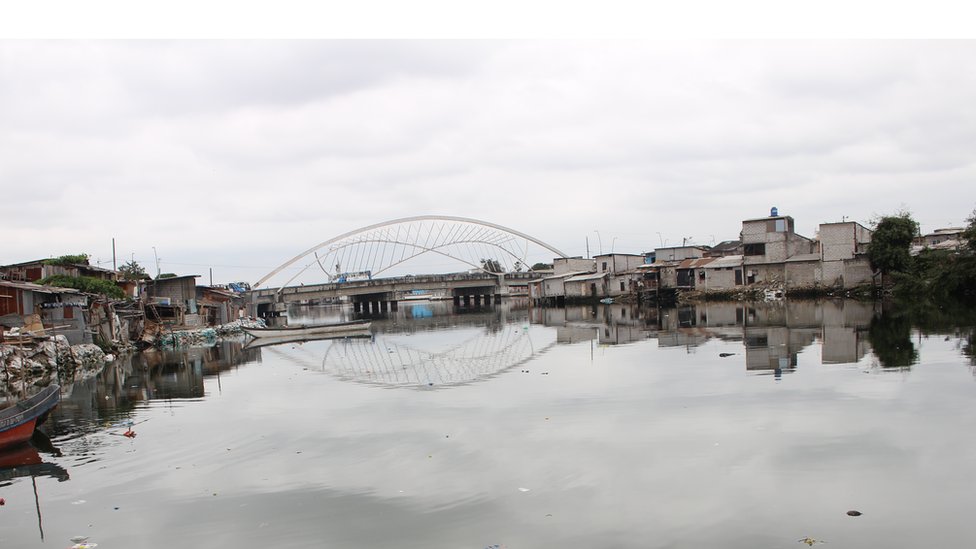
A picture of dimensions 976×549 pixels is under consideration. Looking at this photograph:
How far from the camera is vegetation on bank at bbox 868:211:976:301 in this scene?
38719 mm

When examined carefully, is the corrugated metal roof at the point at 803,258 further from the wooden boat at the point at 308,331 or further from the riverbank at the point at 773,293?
the wooden boat at the point at 308,331

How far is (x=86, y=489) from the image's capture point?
1044cm

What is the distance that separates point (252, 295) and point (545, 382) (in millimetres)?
83619

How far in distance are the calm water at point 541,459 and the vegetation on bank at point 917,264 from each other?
22299 mm

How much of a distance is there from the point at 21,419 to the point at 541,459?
1041 centimetres

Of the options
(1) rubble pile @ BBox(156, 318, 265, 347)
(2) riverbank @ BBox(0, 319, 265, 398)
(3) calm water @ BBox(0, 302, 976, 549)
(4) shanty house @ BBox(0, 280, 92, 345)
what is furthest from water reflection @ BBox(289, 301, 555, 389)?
(4) shanty house @ BBox(0, 280, 92, 345)

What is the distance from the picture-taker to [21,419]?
44.1 ft

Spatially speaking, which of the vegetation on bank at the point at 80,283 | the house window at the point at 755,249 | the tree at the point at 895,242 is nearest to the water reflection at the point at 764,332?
the tree at the point at 895,242

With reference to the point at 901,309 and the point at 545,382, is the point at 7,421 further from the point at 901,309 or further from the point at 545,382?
the point at 901,309

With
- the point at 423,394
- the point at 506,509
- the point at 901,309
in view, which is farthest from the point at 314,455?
the point at 901,309

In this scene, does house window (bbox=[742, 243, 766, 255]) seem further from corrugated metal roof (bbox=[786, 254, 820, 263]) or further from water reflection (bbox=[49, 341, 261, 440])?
water reflection (bbox=[49, 341, 261, 440])

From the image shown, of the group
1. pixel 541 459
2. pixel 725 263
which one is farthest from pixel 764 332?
pixel 725 263

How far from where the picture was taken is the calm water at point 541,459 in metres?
7.81

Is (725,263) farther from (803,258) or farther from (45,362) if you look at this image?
(45,362)
